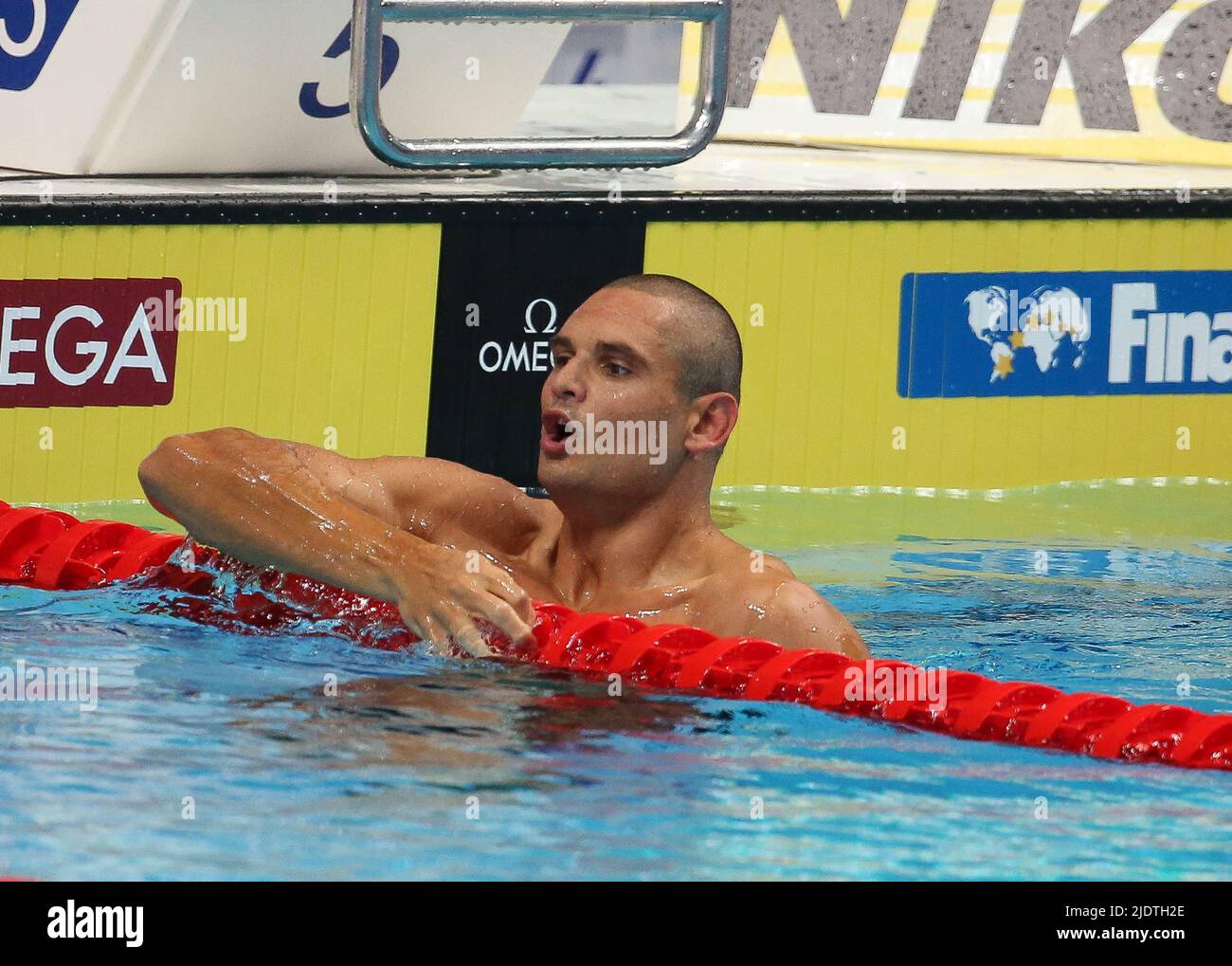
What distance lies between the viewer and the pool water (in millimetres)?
2529

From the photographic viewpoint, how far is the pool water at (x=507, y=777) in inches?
99.6

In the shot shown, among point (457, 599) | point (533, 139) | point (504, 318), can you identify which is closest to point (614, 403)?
point (457, 599)

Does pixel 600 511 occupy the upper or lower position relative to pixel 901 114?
lower

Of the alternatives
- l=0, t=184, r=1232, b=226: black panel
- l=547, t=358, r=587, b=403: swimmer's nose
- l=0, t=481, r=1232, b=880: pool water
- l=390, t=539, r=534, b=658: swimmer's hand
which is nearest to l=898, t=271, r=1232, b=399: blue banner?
l=0, t=184, r=1232, b=226: black panel

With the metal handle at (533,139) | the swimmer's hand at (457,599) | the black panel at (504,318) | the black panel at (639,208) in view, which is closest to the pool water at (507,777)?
the swimmer's hand at (457,599)

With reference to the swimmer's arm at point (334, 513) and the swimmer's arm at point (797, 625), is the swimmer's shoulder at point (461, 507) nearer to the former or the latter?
the swimmer's arm at point (334, 513)

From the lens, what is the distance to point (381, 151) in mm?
4965

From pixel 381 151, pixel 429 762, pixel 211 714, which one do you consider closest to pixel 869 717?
pixel 429 762

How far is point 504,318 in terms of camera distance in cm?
575

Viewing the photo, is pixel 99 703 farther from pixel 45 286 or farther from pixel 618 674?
pixel 45 286

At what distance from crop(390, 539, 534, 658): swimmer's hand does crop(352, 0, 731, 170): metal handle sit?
6.66ft

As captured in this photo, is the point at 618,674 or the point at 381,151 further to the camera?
the point at 381,151

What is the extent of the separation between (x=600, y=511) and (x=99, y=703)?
98 centimetres
